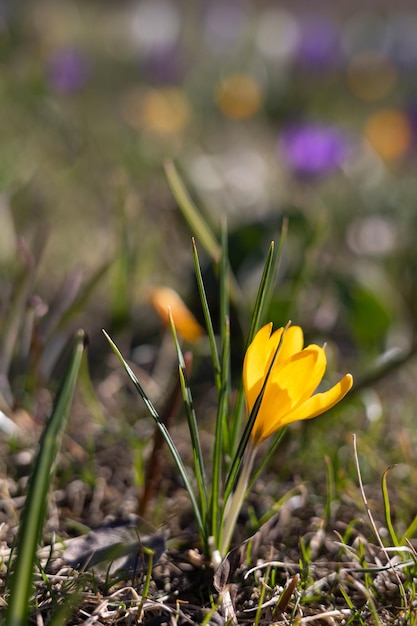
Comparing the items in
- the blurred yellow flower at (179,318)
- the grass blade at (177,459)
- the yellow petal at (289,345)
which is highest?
the yellow petal at (289,345)

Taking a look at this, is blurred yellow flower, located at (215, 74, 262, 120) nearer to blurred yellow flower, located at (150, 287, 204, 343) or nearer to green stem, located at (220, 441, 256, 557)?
blurred yellow flower, located at (150, 287, 204, 343)

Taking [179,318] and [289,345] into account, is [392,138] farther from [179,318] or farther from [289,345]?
[289,345]

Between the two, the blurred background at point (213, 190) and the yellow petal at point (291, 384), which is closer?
the yellow petal at point (291, 384)

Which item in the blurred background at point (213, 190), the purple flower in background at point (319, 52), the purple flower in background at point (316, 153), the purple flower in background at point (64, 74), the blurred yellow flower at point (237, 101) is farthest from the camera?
the purple flower in background at point (319, 52)

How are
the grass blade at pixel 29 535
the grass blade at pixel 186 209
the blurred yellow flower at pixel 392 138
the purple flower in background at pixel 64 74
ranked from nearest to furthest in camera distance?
the grass blade at pixel 29 535 → the grass blade at pixel 186 209 → the blurred yellow flower at pixel 392 138 → the purple flower in background at pixel 64 74

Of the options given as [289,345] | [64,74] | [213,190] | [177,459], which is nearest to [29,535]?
[177,459]

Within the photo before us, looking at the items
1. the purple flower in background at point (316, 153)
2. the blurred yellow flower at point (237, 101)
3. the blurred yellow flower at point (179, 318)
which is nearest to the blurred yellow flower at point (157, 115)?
the blurred yellow flower at point (237, 101)

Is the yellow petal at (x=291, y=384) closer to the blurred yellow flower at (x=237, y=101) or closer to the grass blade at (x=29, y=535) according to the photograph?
the grass blade at (x=29, y=535)
